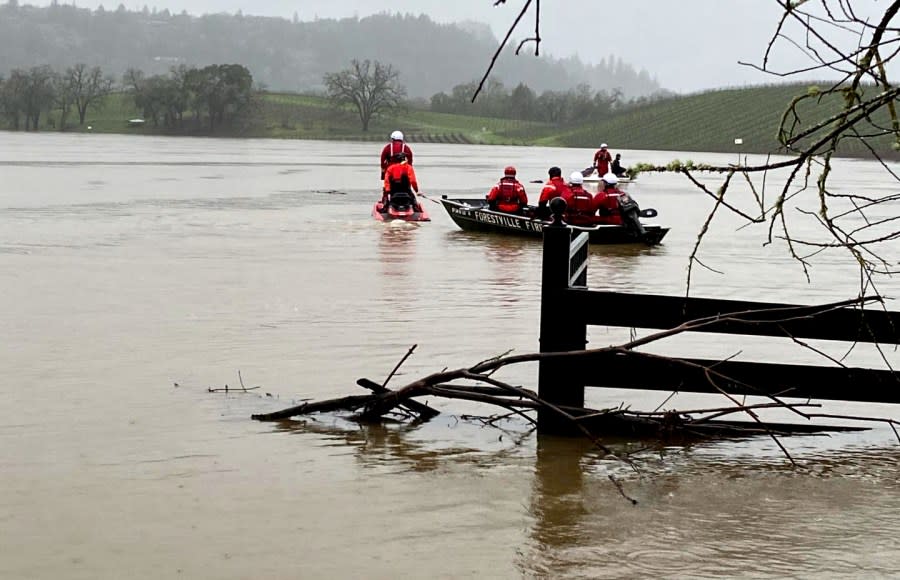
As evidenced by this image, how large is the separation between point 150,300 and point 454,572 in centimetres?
981

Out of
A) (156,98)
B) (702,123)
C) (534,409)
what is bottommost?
(534,409)

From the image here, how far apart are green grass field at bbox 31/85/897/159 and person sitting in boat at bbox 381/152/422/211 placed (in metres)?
67.1

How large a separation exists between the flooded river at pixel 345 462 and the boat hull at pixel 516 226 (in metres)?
4.05

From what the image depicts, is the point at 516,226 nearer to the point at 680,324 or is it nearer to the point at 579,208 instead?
the point at 579,208

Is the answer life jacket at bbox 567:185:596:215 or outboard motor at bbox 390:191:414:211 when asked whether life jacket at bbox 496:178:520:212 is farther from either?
outboard motor at bbox 390:191:414:211

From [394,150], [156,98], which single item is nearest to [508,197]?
[394,150]

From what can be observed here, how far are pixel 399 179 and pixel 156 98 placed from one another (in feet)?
424

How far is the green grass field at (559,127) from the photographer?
110375 millimetres

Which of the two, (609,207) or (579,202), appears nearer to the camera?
(579,202)

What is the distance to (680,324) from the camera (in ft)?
23.5

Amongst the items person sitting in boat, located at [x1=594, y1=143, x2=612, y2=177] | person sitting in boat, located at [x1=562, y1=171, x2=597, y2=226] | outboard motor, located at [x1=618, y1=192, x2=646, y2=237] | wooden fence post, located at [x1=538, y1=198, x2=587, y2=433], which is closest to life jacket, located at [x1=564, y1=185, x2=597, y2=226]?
person sitting in boat, located at [x1=562, y1=171, x2=597, y2=226]

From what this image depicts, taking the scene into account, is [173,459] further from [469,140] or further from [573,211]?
[469,140]

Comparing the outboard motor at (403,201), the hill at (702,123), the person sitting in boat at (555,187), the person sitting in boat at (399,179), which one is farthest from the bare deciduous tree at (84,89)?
the person sitting in boat at (555,187)

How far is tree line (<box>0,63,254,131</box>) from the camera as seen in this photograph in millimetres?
150625
